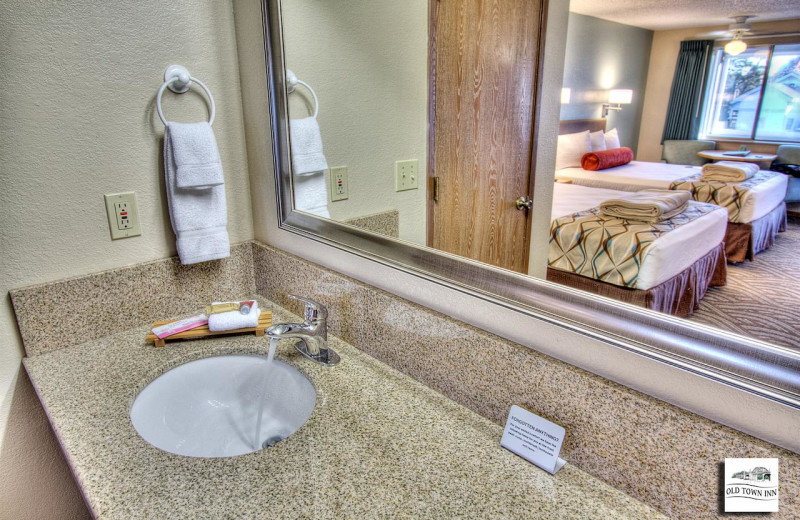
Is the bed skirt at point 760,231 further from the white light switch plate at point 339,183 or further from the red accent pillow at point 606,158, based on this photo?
the white light switch plate at point 339,183

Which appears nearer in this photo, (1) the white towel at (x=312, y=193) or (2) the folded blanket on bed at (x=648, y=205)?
(2) the folded blanket on bed at (x=648, y=205)

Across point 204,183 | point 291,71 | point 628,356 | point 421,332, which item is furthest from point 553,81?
point 204,183

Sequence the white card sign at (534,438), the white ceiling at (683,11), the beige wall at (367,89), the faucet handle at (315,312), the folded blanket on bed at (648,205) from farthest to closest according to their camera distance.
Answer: the faucet handle at (315,312)
the beige wall at (367,89)
the white card sign at (534,438)
the folded blanket on bed at (648,205)
the white ceiling at (683,11)

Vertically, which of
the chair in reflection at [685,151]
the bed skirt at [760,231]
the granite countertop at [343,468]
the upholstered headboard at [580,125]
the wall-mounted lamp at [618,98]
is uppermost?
the wall-mounted lamp at [618,98]

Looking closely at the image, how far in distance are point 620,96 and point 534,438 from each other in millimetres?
520

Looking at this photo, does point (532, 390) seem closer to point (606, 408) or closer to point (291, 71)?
point (606, 408)

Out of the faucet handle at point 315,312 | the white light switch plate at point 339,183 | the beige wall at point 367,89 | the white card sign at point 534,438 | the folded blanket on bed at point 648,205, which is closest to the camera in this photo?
the folded blanket on bed at point 648,205

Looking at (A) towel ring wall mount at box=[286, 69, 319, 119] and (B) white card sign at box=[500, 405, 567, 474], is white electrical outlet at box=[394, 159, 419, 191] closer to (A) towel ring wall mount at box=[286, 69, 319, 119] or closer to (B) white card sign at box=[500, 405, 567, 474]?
(A) towel ring wall mount at box=[286, 69, 319, 119]

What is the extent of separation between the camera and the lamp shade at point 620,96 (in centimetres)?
62

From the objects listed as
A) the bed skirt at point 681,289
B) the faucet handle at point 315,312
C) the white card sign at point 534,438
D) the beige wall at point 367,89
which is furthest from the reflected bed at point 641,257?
the faucet handle at point 315,312

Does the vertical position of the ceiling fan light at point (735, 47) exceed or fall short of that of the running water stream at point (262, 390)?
it exceeds it

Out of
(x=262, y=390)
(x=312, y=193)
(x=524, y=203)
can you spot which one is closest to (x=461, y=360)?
(x=524, y=203)

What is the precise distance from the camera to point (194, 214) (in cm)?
126

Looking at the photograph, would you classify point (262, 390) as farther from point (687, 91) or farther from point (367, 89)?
point (687, 91)
